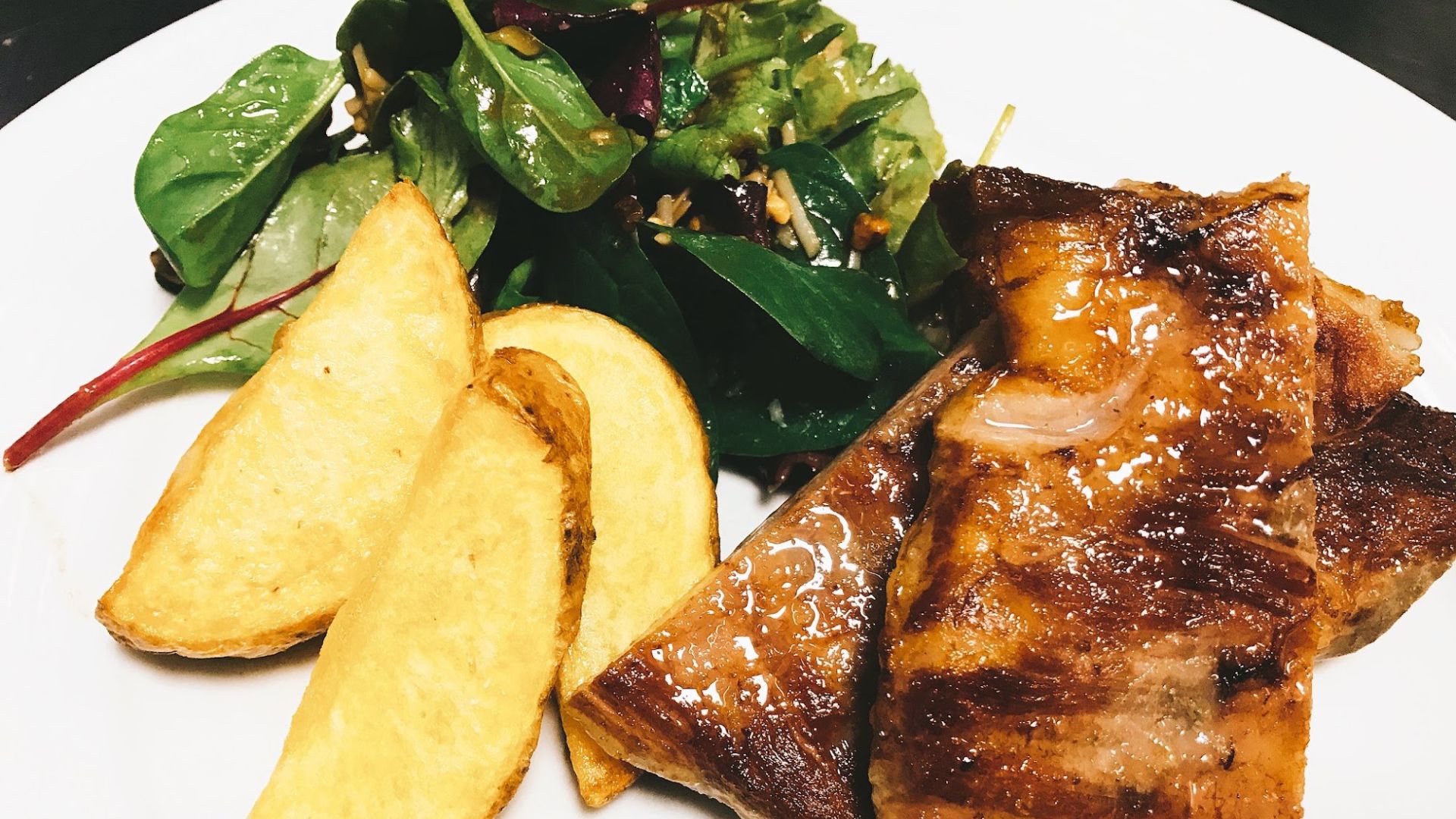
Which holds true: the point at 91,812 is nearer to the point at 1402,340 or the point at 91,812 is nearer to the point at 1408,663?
the point at 1408,663

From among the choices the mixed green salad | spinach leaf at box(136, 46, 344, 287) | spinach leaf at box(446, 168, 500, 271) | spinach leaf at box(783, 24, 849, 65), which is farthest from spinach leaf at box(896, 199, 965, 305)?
spinach leaf at box(136, 46, 344, 287)

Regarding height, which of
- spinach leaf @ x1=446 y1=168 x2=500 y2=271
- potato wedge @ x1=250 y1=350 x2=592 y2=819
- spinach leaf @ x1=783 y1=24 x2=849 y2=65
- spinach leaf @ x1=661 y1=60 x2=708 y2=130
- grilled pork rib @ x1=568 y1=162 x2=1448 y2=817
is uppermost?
spinach leaf @ x1=783 y1=24 x2=849 y2=65

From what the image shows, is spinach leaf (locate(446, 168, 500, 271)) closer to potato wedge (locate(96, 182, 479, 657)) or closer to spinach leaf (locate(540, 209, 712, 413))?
spinach leaf (locate(540, 209, 712, 413))

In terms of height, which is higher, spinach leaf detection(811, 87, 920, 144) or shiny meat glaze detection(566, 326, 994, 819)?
spinach leaf detection(811, 87, 920, 144)

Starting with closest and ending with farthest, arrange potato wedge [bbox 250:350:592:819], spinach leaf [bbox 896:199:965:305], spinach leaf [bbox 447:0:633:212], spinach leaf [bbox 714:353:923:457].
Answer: potato wedge [bbox 250:350:592:819]
spinach leaf [bbox 447:0:633:212]
spinach leaf [bbox 714:353:923:457]
spinach leaf [bbox 896:199:965:305]

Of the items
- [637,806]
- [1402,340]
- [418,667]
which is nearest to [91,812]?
[418,667]

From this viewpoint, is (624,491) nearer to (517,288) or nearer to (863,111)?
(517,288)
